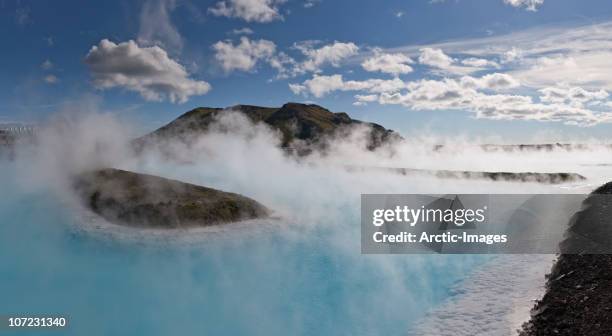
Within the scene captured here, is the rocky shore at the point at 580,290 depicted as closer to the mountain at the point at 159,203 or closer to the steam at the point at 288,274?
the steam at the point at 288,274

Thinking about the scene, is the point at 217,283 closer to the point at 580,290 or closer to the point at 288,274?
the point at 288,274

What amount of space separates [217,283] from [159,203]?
1519cm

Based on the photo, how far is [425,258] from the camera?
35.2 meters

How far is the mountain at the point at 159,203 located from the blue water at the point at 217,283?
3.73 m

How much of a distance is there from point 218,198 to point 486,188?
55532mm

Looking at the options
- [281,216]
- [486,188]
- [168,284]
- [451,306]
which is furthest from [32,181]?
[486,188]

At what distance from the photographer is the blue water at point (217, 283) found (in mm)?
22969

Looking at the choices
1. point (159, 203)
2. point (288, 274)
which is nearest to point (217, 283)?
point (288, 274)

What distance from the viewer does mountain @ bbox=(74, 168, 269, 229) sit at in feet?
128

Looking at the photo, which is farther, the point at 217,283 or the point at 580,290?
the point at 217,283

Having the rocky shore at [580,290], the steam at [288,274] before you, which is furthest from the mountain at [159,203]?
the rocky shore at [580,290]

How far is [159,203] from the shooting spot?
4019 centimetres

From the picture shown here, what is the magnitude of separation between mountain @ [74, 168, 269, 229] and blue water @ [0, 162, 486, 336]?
3727 millimetres

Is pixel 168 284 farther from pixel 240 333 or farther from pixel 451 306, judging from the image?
pixel 451 306
